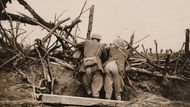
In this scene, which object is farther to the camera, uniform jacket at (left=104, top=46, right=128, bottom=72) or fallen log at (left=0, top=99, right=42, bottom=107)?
uniform jacket at (left=104, top=46, right=128, bottom=72)

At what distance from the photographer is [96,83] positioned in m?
10.0

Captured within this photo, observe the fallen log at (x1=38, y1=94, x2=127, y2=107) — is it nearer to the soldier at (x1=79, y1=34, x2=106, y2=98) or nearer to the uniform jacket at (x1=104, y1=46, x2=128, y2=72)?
the soldier at (x1=79, y1=34, x2=106, y2=98)

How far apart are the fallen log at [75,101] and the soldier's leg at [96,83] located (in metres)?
0.32

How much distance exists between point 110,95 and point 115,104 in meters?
0.40

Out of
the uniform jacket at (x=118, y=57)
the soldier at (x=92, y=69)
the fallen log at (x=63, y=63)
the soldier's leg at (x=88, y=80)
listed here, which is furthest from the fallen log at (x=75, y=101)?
the fallen log at (x=63, y=63)

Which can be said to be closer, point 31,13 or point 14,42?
point 14,42

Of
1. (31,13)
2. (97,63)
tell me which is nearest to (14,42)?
(31,13)

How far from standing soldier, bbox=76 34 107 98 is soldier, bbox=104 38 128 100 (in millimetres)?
179

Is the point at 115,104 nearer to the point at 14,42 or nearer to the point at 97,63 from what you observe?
the point at 97,63

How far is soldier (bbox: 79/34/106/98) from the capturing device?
998cm

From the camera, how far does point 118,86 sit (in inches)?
400

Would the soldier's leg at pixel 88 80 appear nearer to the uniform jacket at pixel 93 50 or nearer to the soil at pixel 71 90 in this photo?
the uniform jacket at pixel 93 50

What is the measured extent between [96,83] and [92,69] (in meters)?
0.34

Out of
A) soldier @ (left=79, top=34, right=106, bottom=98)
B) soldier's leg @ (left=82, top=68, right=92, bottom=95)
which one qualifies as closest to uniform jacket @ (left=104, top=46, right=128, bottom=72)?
soldier @ (left=79, top=34, right=106, bottom=98)
